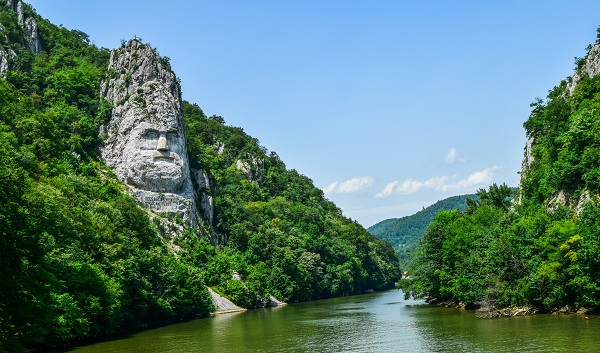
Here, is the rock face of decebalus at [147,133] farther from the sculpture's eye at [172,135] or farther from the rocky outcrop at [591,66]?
the rocky outcrop at [591,66]

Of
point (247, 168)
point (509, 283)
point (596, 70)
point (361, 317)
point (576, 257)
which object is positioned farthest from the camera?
point (247, 168)

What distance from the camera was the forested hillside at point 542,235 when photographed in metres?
50.4

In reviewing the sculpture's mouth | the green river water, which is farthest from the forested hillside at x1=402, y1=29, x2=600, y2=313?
the sculpture's mouth

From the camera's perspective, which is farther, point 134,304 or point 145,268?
point 145,268

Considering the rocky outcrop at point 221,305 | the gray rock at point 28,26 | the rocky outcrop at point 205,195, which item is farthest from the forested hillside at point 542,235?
the gray rock at point 28,26

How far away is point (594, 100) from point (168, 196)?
70665mm

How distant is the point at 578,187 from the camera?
204 ft

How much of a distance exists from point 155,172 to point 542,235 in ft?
226

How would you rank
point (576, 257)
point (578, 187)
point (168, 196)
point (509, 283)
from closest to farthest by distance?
1. point (576, 257)
2. point (509, 283)
3. point (578, 187)
4. point (168, 196)

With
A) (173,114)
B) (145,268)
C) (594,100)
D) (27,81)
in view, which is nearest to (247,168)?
(173,114)

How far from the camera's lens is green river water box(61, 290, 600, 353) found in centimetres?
3762

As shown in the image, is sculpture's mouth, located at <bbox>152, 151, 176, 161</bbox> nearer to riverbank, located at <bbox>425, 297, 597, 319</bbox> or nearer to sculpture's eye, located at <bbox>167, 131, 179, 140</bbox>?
sculpture's eye, located at <bbox>167, 131, 179, 140</bbox>

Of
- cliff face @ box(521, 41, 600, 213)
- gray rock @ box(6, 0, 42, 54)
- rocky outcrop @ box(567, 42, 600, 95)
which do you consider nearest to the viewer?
cliff face @ box(521, 41, 600, 213)

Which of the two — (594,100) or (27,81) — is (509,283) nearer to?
(594,100)
